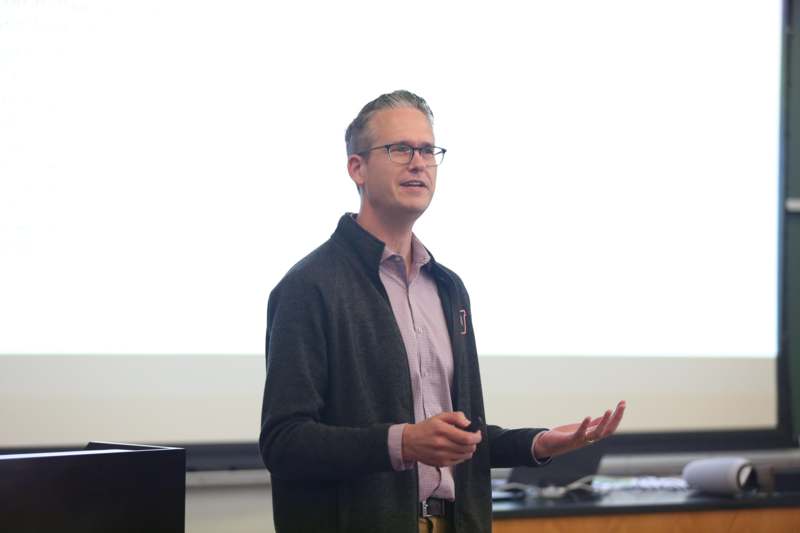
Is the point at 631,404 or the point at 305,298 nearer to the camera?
the point at 305,298

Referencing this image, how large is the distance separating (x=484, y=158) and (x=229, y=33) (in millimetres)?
991

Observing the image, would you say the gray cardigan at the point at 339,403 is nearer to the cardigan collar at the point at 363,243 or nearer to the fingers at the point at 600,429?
the cardigan collar at the point at 363,243

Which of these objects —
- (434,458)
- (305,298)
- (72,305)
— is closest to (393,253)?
(305,298)

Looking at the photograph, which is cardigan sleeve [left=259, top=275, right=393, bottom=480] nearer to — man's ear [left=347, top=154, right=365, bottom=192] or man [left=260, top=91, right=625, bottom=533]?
man [left=260, top=91, right=625, bottom=533]

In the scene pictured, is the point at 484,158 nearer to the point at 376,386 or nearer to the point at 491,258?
the point at 491,258

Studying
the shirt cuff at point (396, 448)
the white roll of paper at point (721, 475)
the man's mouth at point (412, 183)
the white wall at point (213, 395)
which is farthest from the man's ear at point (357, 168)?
the white roll of paper at point (721, 475)

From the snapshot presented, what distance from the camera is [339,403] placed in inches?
69.7

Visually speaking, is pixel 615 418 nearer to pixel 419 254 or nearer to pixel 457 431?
pixel 457 431

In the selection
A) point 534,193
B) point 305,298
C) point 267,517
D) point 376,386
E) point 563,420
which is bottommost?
point 267,517

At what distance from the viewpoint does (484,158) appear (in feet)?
11.0

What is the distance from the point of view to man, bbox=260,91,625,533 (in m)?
1.63

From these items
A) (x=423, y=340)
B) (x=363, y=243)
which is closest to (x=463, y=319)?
(x=423, y=340)

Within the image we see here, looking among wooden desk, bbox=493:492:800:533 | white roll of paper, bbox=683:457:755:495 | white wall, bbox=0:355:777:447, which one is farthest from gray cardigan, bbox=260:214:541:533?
white roll of paper, bbox=683:457:755:495

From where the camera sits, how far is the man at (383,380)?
1.63 metres
